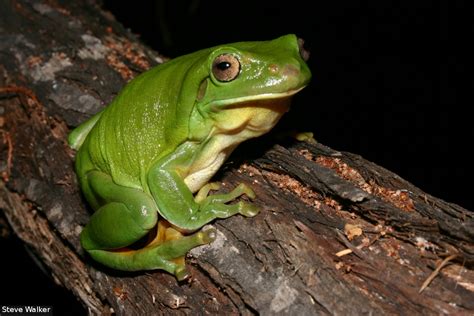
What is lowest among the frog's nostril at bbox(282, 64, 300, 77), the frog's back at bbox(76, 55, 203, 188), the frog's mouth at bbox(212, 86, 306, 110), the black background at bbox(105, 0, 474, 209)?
the black background at bbox(105, 0, 474, 209)

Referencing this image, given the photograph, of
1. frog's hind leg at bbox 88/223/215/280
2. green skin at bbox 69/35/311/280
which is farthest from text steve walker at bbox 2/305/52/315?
frog's hind leg at bbox 88/223/215/280

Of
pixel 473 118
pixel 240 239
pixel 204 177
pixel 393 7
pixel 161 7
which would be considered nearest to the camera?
pixel 240 239

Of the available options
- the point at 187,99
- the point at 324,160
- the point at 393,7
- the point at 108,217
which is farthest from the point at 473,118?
the point at 108,217

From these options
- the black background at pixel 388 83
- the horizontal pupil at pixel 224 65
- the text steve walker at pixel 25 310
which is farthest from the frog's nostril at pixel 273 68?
the text steve walker at pixel 25 310

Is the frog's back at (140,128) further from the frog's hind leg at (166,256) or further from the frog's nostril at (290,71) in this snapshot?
the frog's nostril at (290,71)

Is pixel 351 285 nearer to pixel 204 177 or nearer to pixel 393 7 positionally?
pixel 204 177

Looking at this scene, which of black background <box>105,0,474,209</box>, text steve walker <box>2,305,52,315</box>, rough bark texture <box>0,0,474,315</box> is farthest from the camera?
black background <box>105,0,474,209</box>

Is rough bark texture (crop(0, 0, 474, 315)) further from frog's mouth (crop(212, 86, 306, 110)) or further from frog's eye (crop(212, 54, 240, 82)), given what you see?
frog's eye (crop(212, 54, 240, 82))
